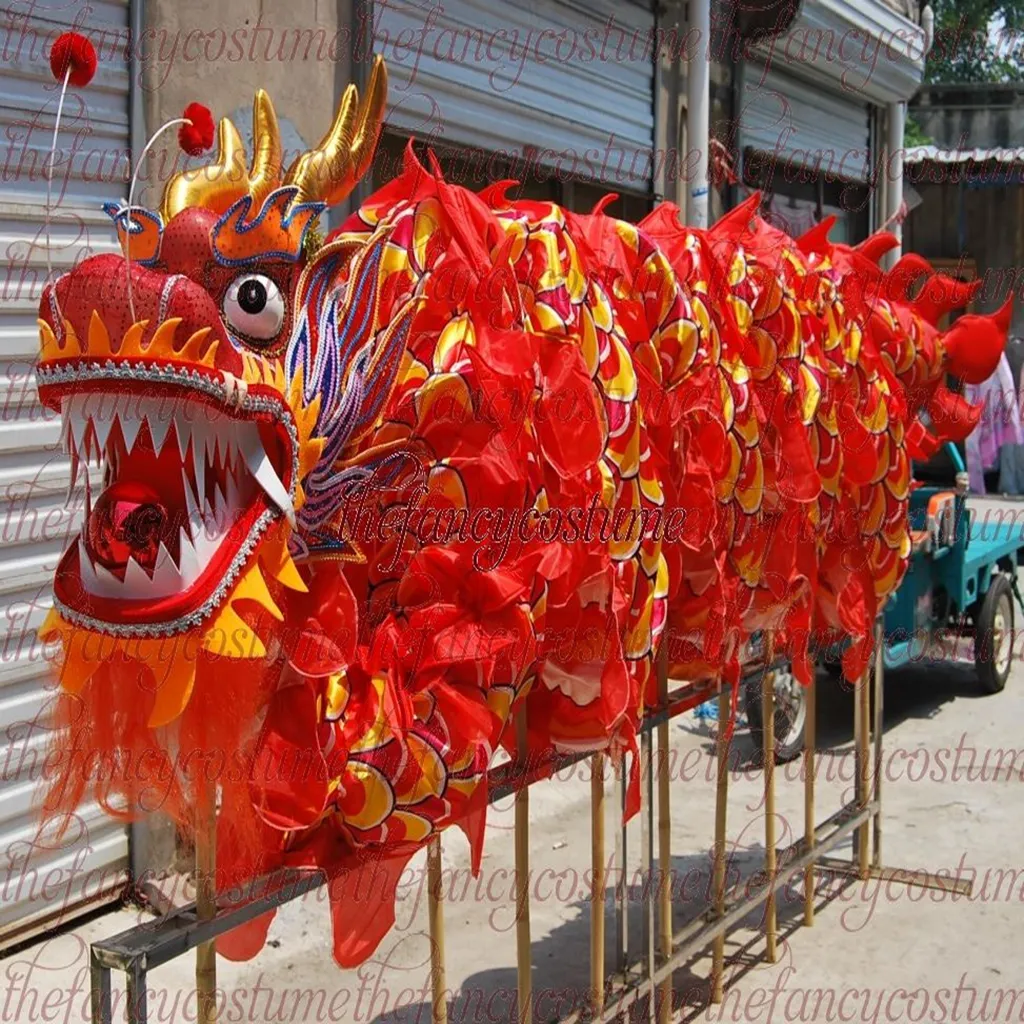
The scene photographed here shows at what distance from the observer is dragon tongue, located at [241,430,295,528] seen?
1845 mm

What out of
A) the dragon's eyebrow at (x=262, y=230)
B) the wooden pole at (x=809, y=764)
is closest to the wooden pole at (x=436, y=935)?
the dragon's eyebrow at (x=262, y=230)

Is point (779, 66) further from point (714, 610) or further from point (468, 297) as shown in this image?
point (468, 297)

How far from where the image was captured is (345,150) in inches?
78.4

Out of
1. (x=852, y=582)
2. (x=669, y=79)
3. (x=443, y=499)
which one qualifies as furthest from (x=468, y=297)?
(x=669, y=79)

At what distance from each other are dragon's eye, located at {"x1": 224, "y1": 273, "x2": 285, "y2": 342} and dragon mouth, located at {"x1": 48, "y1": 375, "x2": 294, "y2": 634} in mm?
106

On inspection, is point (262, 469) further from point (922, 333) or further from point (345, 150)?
point (922, 333)

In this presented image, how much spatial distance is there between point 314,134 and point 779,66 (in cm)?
483

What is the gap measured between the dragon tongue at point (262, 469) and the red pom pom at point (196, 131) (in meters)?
0.46

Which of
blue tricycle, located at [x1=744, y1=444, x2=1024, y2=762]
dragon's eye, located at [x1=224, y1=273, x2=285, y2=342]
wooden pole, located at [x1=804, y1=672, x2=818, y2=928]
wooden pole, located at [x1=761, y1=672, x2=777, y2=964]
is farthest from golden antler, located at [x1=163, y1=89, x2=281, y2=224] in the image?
blue tricycle, located at [x1=744, y1=444, x2=1024, y2=762]

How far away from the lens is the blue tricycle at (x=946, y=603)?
5.96 m

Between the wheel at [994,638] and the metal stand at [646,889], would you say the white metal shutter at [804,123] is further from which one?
the metal stand at [646,889]

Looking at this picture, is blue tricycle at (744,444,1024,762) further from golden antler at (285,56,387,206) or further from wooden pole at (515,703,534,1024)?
golden antler at (285,56,387,206)

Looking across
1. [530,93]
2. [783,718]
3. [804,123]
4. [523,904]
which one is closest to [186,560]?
[523,904]

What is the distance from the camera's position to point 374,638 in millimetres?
2088
